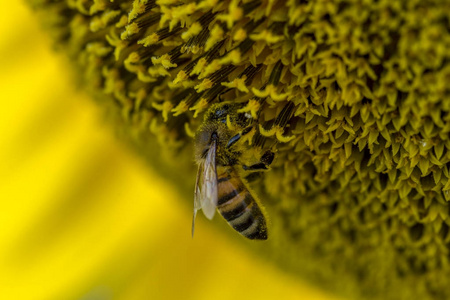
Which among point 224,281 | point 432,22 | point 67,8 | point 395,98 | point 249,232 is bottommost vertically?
point 224,281

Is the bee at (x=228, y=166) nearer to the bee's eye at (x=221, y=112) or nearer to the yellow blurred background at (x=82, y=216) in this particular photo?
the bee's eye at (x=221, y=112)

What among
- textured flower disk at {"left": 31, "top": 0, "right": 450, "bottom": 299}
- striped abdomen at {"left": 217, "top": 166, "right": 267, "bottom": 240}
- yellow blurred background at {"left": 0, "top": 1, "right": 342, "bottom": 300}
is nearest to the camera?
textured flower disk at {"left": 31, "top": 0, "right": 450, "bottom": 299}

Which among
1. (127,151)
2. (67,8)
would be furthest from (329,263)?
(67,8)

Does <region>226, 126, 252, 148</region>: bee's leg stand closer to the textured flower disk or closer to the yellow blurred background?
the textured flower disk

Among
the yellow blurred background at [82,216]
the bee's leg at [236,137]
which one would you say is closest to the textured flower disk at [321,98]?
the bee's leg at [236,137]

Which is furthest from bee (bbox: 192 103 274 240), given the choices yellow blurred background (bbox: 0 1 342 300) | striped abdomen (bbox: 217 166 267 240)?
yellow blurred background (bbox: 0 1 342 300)

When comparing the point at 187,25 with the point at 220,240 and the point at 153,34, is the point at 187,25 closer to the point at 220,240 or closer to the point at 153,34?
the point at 153,34

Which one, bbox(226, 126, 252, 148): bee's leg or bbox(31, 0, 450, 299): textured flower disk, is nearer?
bbox(31, 0, 450, 299): textured flower disk
